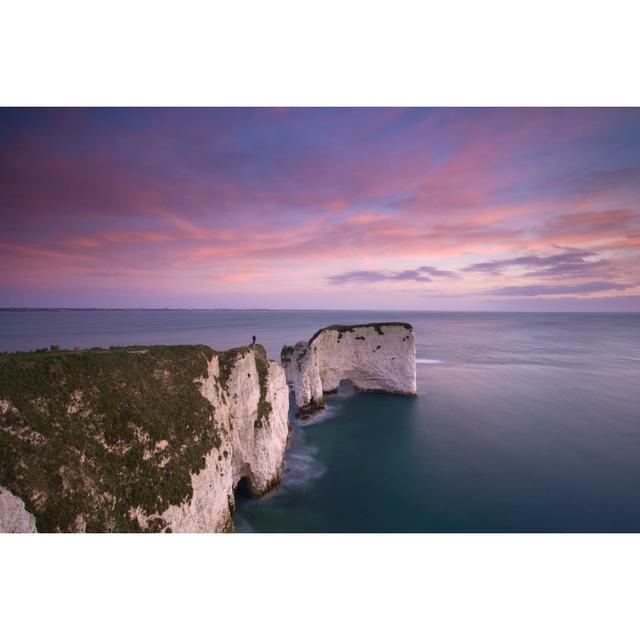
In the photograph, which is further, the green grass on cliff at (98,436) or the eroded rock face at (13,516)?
the green grass on cliff at (98,436)

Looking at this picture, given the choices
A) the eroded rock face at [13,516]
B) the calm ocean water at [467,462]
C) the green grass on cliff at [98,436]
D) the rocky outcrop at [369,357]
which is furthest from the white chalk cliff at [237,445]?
the rocky outcrop at [369,357]

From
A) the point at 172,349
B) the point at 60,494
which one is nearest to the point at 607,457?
the point at 172,349

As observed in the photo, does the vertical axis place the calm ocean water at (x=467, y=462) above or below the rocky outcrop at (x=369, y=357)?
below

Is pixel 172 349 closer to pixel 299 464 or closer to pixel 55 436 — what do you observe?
pixel 55 436

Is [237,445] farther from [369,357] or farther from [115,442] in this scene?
[369,357]

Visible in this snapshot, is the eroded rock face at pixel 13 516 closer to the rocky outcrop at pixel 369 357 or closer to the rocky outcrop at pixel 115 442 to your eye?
the rocky outcrop at pixel 115 442

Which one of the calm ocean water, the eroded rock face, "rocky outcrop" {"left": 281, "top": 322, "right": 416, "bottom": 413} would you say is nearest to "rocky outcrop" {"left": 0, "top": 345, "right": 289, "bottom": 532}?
the eroded rock face

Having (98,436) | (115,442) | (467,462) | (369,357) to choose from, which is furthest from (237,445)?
(369,357)
